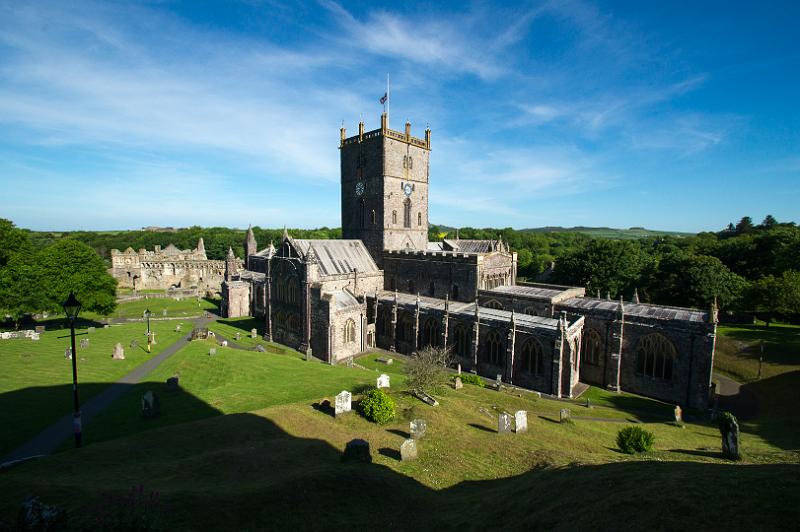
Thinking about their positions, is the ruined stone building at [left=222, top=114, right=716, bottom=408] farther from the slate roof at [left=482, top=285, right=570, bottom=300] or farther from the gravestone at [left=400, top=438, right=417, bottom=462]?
the gravestone at [left=400, top=438, right=417, bottom=462]

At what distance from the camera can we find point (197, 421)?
19.8 meters

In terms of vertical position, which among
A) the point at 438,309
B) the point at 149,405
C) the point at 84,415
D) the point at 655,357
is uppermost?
the point at 438,309

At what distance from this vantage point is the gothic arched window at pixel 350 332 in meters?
37.9

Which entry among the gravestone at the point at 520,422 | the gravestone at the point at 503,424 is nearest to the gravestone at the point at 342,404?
the gravestone at the point at 503,424

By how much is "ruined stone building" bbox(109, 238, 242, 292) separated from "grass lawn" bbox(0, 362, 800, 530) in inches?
2710

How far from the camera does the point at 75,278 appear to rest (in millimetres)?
41688

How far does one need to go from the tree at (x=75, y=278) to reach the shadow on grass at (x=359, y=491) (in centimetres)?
3399

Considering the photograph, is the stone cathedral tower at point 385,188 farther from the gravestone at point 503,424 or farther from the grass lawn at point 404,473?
the gravestone at point 503,424

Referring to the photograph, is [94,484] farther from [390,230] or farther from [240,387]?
[390,230]

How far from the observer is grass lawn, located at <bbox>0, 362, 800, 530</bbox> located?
934 cm

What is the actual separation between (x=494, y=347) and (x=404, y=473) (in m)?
19.7

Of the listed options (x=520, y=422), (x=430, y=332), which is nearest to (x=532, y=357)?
(x=430, y=332)

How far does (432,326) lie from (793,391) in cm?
2861

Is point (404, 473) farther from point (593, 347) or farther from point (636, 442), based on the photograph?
point (593, 347)
